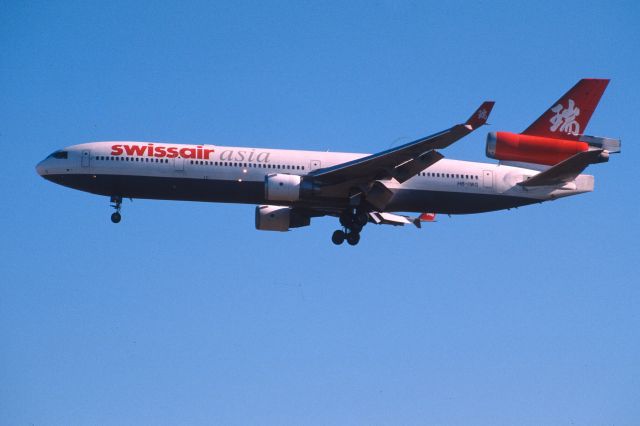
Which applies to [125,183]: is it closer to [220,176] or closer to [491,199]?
[220,176]

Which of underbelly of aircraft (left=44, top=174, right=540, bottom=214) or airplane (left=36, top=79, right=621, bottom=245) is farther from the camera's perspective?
underbelly of aircraft (left=44, top=174, right=540, bottom=214)

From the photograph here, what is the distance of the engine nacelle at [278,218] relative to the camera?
179ft

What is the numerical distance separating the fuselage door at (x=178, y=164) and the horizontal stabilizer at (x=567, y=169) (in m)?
16.4

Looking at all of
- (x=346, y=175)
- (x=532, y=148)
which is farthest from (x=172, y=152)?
(x=532, y=148)

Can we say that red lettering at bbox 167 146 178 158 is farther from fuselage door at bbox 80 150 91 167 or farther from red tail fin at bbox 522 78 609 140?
red tail fin at bbox 522 78 609 140

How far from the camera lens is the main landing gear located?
173ft

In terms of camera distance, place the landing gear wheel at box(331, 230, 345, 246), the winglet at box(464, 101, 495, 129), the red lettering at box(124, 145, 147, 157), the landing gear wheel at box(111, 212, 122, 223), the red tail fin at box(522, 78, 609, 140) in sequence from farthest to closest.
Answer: the red tail fin at box(522, 78, 609, 140) → the landing gear wheel at box(111, 212, 122, 223) → the landing gear wheel at box(331, 230, 345, 246) → the red lettering at box(124, 145, 147, 157) → the winglet at box(464, 101, 495, 129)

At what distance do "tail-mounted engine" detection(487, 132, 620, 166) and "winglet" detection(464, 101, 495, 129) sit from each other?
722cm

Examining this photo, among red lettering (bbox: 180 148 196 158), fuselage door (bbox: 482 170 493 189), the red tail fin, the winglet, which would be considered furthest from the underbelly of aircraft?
the winglet

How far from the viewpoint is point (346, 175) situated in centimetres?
5022

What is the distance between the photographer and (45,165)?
175 feet

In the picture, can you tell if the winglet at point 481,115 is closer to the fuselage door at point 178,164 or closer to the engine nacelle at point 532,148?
the engine nacelle at point 532,148

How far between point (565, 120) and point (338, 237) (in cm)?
1281

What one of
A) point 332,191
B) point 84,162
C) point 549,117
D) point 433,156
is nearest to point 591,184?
point 549,117
